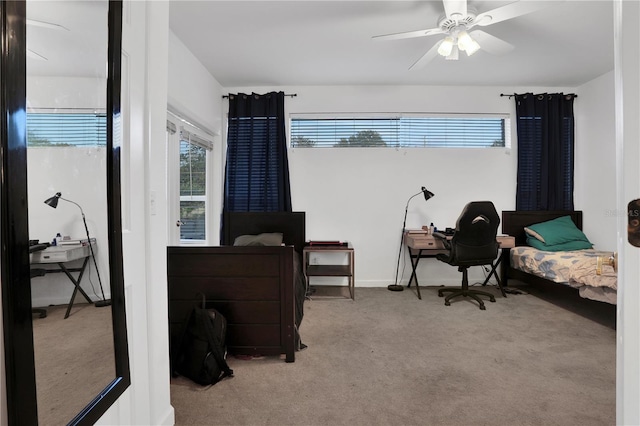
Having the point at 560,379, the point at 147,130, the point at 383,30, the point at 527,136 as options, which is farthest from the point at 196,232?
the point at 527,136

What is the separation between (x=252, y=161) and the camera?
4.21 meters

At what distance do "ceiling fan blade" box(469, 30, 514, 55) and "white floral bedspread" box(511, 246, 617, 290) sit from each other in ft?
6.57

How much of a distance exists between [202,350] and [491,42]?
2.97 meters

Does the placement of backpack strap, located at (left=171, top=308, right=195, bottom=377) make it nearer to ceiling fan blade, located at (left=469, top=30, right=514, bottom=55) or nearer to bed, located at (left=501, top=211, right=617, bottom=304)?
ceiling fan blade, located at (left=469, top=30, right=514, bottom=55)

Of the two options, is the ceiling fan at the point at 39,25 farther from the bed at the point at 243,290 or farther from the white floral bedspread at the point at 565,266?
the white floral bedspread at the point at 565,266

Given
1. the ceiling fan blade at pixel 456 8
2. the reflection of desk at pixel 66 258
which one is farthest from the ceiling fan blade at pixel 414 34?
the reflection of desk at pixel 66 258

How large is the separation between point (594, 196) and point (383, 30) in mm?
3386

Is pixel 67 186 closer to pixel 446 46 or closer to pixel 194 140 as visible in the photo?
pixel 446 46

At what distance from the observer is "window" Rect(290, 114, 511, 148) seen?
4359 mm

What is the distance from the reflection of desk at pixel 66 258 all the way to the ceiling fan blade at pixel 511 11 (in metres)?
2.41

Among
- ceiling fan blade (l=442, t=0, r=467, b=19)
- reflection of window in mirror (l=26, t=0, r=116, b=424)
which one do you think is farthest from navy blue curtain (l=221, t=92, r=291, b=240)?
reflection of window in mirror (l=26, t=0, r=116, b=424)

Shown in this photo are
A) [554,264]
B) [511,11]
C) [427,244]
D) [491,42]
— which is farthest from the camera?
[427,244]

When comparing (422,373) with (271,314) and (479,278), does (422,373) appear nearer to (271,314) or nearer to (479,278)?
(271,314)

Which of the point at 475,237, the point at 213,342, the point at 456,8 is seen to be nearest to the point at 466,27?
the point at 456,8
